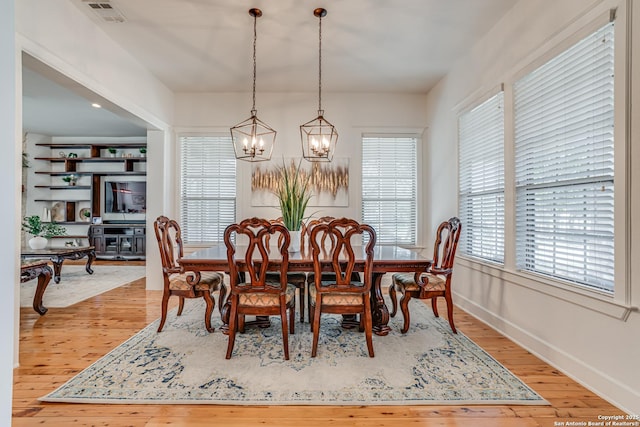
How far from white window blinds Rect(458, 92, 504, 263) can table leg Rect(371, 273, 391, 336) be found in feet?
4.03

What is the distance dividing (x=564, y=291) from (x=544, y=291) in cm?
20

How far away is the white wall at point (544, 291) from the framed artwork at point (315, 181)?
1445mm

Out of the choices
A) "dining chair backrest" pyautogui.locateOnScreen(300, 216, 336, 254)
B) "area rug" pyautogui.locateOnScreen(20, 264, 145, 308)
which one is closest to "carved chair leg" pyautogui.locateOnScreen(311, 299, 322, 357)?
"dining chair backrest" pyautogui.locateOnScreen(300, 216, 336, 254)

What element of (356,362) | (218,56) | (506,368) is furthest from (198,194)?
(506,368)

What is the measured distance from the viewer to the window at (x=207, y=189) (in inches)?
196

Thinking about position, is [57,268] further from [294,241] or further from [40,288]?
[294,241]

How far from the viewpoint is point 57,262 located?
491cm

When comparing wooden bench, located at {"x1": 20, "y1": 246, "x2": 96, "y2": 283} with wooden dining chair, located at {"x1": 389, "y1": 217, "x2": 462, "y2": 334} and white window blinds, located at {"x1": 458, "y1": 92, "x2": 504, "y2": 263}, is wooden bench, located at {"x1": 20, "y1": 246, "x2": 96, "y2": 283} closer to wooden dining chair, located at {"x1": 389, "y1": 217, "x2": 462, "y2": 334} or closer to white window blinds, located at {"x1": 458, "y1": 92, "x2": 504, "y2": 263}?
wooden dining chair, located at {"x1": 389, "y1": 217, "x2": 462, "y2": 334}

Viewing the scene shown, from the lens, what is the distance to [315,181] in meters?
4.84

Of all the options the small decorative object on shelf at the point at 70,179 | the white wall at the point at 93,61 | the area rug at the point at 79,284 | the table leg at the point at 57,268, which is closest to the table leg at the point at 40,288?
the area rug at the point at 79,284

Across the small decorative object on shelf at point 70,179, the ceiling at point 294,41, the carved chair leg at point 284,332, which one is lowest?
the carved chair leg at point 284,332

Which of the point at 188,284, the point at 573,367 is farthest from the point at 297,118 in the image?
the point at 573,367

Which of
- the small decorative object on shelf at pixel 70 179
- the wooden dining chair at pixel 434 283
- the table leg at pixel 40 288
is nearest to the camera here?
the wooden dining chair at pixel 434 283

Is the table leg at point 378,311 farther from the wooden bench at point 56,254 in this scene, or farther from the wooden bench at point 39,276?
the wooden bench at point 56,254
